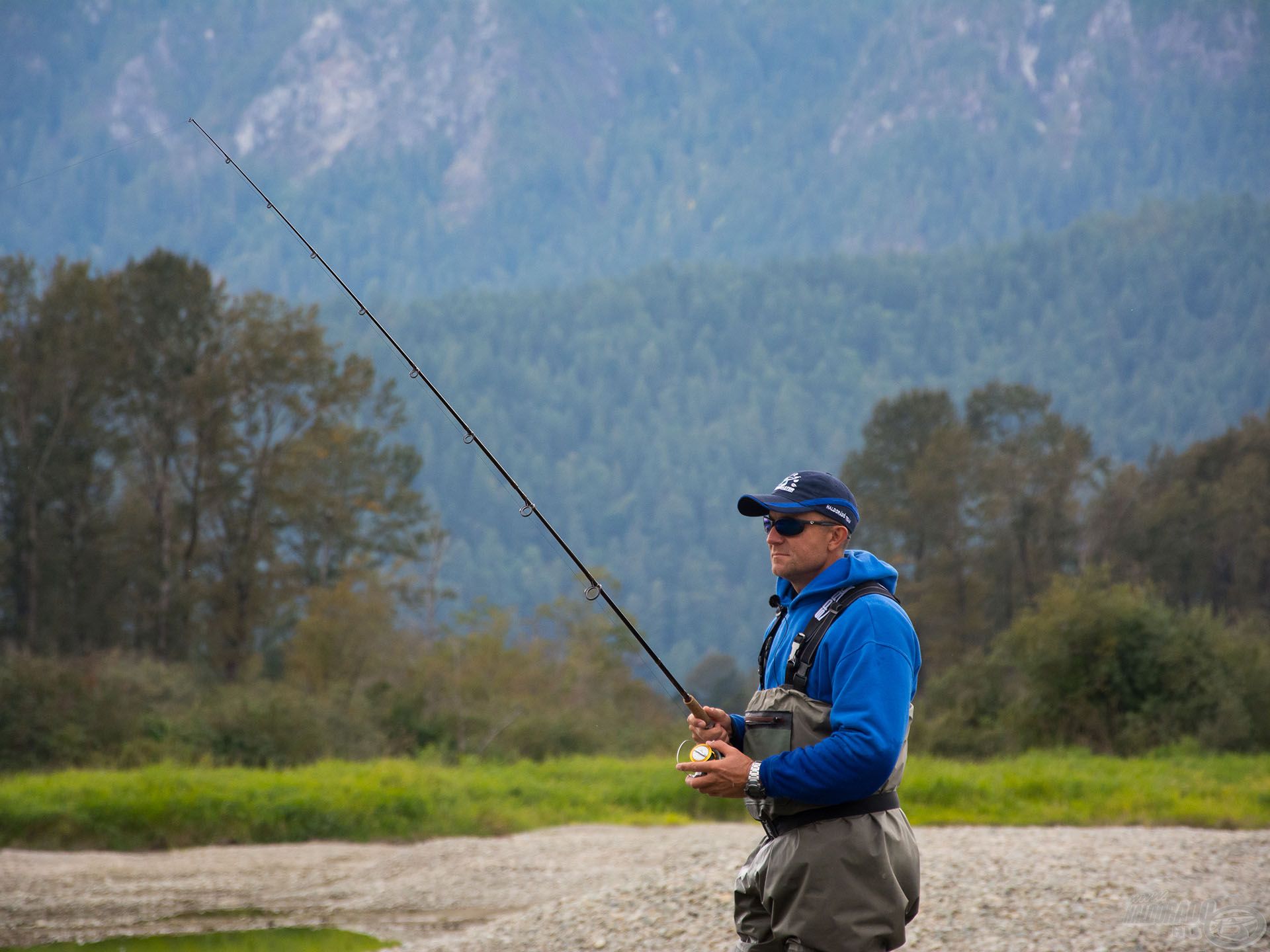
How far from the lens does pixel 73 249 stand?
591 feet

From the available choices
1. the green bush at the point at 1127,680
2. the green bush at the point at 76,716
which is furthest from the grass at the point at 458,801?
the green bush at the point at 1127,680

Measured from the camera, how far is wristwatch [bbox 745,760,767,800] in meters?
3.76

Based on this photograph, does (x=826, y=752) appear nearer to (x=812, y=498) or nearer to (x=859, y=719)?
(x=859, y=719)

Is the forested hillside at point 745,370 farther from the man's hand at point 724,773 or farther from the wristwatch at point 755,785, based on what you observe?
the wristwatch at point 755,785

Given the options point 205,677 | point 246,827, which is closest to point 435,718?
point 205,677

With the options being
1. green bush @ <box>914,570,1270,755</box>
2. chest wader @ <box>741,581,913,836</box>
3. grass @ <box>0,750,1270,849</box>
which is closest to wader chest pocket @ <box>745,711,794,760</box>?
chest wader @ <box>741,581,913,836</box>

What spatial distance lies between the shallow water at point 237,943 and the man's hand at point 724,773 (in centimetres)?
976

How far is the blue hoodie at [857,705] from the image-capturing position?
360 centimetres

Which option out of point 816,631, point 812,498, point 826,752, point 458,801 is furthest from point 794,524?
point 458,801

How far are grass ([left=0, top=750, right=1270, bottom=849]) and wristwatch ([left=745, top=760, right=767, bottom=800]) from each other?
620 inches

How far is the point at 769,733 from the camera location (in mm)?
3877

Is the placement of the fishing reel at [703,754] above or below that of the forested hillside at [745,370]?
below

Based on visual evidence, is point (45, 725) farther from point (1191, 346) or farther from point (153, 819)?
point (1191, 346)

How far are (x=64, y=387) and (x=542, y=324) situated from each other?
103 m
